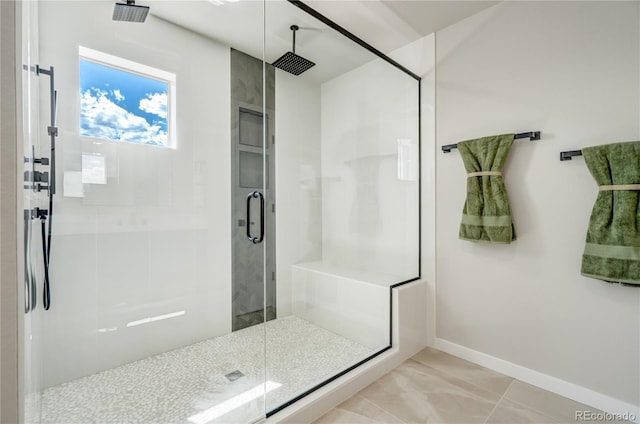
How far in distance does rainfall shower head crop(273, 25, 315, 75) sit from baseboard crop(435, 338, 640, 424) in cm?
232

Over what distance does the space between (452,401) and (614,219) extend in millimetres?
1283

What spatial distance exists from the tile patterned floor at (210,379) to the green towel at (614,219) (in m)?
1.44

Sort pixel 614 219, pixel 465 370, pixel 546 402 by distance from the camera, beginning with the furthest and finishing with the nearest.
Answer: pixel 465 370 → pixel 546 402 → pixel 614 219

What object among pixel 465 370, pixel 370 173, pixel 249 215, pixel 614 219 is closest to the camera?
pixel 614 219

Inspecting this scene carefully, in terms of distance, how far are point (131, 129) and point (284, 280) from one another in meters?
1.44

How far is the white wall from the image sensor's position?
2.10 meters

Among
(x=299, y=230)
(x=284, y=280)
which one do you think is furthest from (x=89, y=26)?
(x=284, y=280)

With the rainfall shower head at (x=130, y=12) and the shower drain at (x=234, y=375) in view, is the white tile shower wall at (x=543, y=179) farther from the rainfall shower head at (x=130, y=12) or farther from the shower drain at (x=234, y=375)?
the rainfall shower head at (x=130, y=12)

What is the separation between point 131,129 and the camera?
6.19ft

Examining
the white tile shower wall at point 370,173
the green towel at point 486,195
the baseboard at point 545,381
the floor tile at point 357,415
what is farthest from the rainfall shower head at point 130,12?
the baseboard at point 545,381

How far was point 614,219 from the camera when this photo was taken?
4.83ft

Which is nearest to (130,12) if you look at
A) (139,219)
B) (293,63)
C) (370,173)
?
(293,63)

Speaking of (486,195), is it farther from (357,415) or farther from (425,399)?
(357,415)

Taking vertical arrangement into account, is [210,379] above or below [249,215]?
below
